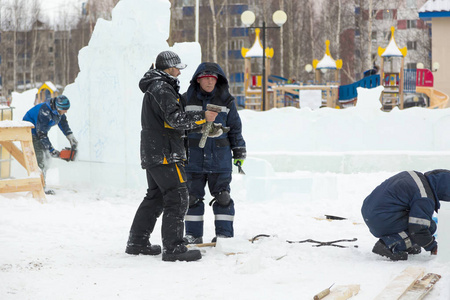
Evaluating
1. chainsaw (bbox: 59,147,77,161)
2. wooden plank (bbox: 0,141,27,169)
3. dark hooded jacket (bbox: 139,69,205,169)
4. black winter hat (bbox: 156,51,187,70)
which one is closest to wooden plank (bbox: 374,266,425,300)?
dark hooded jacket (bbox: 139,69,205,169)

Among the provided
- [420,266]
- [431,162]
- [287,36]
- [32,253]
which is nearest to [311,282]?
[420,266]

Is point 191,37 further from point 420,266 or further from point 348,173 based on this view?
point 420,266

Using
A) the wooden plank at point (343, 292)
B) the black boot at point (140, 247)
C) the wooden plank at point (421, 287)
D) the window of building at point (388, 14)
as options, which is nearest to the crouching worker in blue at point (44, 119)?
the black boot at point (140, 247)

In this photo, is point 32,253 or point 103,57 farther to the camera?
point 103,57

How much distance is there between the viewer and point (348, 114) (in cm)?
→ 1283

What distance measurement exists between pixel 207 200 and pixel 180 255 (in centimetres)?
370

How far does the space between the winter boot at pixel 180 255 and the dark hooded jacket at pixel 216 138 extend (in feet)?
2.87

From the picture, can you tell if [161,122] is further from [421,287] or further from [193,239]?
[421,287]

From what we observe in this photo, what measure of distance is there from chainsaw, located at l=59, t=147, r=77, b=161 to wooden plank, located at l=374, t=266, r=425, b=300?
6.51m

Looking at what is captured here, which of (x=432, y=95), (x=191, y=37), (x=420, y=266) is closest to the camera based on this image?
(x=420, y=266)

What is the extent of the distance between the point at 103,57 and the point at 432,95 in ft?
54.3

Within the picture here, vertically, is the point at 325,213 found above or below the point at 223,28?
below

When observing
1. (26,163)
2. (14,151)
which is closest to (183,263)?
(26,163)

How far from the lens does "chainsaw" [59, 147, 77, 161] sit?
9648 millimetres
